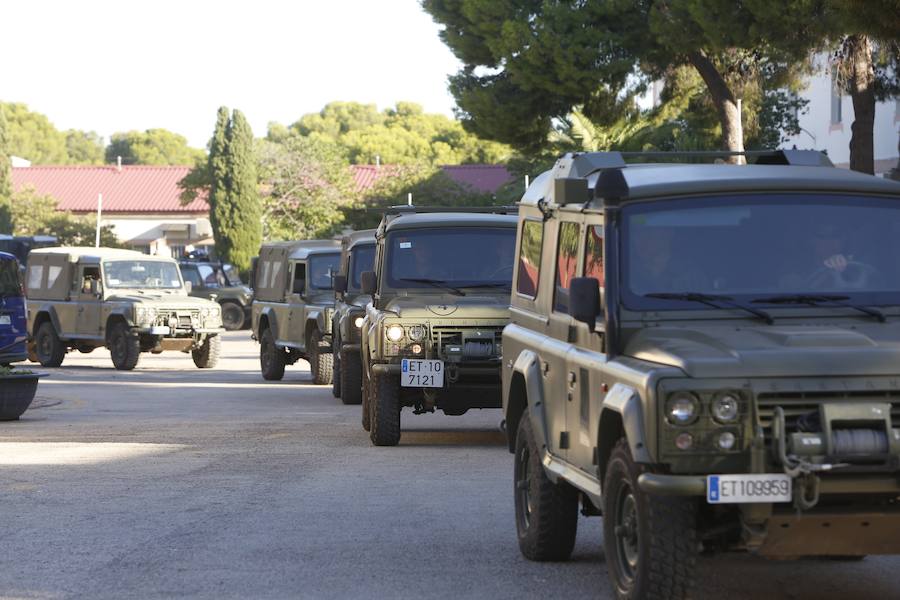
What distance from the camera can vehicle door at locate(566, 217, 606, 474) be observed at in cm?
777

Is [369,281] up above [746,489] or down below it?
above

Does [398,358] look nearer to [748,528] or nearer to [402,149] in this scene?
[748,528]

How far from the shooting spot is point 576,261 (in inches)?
335

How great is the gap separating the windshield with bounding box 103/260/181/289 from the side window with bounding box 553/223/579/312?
82.2 ft

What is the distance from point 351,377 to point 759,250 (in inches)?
556

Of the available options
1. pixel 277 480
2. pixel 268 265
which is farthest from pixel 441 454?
pixel 268 265

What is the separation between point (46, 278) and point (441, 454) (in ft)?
67.7

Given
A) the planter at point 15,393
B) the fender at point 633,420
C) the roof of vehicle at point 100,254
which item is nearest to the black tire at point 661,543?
the fender at point 633,420

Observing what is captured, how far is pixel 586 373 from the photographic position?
7.89 metres

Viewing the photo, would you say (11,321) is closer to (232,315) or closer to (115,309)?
(115,309)

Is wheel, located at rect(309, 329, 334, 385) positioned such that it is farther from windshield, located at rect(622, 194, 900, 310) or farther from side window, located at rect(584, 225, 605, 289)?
windshield, located at rect(622, 194, 900, 310)

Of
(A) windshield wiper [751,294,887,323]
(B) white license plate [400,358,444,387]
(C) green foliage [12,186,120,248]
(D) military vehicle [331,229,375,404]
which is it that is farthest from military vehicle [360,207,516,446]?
(C) green foliage [12,186,120,248]

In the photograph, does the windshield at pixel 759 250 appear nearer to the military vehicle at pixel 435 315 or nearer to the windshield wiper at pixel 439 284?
the military vehicle at pixel 435 315

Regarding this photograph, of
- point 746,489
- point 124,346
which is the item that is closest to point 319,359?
point 124,346
